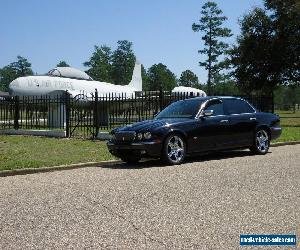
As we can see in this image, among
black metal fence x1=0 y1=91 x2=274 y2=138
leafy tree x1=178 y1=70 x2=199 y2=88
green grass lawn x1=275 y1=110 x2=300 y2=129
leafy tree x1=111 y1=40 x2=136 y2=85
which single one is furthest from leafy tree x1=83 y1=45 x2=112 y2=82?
black metal fence x1=0 y1=91 x2=274 y2=138

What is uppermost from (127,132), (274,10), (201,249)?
(274,10)

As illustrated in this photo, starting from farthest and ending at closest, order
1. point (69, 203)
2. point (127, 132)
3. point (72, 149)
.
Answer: point (72, 149) → point (127, 132) → point (69, 203)

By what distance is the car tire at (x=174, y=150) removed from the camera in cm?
1144

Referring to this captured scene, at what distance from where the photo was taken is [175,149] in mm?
11641

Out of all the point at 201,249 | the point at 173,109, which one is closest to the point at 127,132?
the point at 173,109

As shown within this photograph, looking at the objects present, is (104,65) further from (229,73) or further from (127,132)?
(127,132)

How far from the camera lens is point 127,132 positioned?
37.9ft

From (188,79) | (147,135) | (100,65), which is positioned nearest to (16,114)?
(147,135)

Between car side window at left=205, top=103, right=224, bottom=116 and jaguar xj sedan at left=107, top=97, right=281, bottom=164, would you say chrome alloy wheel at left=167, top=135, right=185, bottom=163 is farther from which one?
car side window at left=205, top=103, right=224, bottom=116

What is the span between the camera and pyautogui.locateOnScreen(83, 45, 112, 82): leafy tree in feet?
393

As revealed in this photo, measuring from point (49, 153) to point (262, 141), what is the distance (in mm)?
5974

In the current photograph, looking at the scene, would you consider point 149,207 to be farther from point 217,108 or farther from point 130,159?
point 217,108

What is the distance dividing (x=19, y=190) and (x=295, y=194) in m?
4.51

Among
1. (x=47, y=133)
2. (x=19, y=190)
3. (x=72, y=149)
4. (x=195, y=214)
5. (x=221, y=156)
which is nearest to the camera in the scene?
(x=195, y=214)
